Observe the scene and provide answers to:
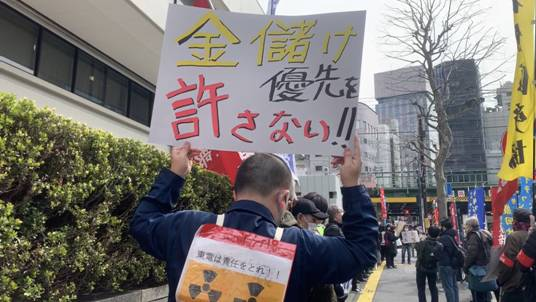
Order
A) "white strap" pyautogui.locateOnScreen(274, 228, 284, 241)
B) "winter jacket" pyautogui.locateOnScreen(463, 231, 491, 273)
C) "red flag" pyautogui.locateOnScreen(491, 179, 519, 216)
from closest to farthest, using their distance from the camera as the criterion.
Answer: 1. "white strap" pyautogui.locateOnScreen(274, 228, 284, 241)
2. "red flag" pyautogui.locateOnScreen(491, 179, 519, 216)
3. "winter jacket" pyautogui.locateOnScreen(463, 231, 491, 273)

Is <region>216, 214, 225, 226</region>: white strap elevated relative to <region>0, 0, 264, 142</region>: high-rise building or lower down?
lower down

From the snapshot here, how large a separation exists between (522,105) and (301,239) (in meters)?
4.57

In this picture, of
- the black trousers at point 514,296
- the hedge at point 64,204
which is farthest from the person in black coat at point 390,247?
the hedge at point 64,204

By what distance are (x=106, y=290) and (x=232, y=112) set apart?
2.84 metres

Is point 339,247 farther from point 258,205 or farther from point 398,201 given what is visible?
point 398,201

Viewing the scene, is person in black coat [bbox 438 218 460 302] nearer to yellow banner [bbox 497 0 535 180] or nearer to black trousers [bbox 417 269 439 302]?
black trousers [bbox 417 269 439 302]

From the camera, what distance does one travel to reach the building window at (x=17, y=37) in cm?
630

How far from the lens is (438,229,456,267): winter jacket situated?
8219 mm

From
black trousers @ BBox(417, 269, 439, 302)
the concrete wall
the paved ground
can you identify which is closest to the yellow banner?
black trousers @ BBox(417, 269, 439, 302)

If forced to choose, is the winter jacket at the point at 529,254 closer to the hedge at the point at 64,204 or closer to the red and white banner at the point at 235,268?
the red and white banner at the point at 235,268

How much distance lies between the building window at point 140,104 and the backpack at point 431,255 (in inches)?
294

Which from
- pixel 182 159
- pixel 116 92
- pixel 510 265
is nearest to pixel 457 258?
pixel 510 265

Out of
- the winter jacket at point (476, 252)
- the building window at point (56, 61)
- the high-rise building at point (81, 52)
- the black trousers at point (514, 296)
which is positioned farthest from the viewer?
the winter jacket at point (476, 252)

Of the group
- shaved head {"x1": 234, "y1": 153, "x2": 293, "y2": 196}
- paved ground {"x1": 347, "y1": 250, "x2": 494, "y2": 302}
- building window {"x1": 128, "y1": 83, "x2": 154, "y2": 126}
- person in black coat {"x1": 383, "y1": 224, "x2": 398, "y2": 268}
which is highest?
building window {"x1": 128, "y1": 83, "x2": 154, "y2": 126}
